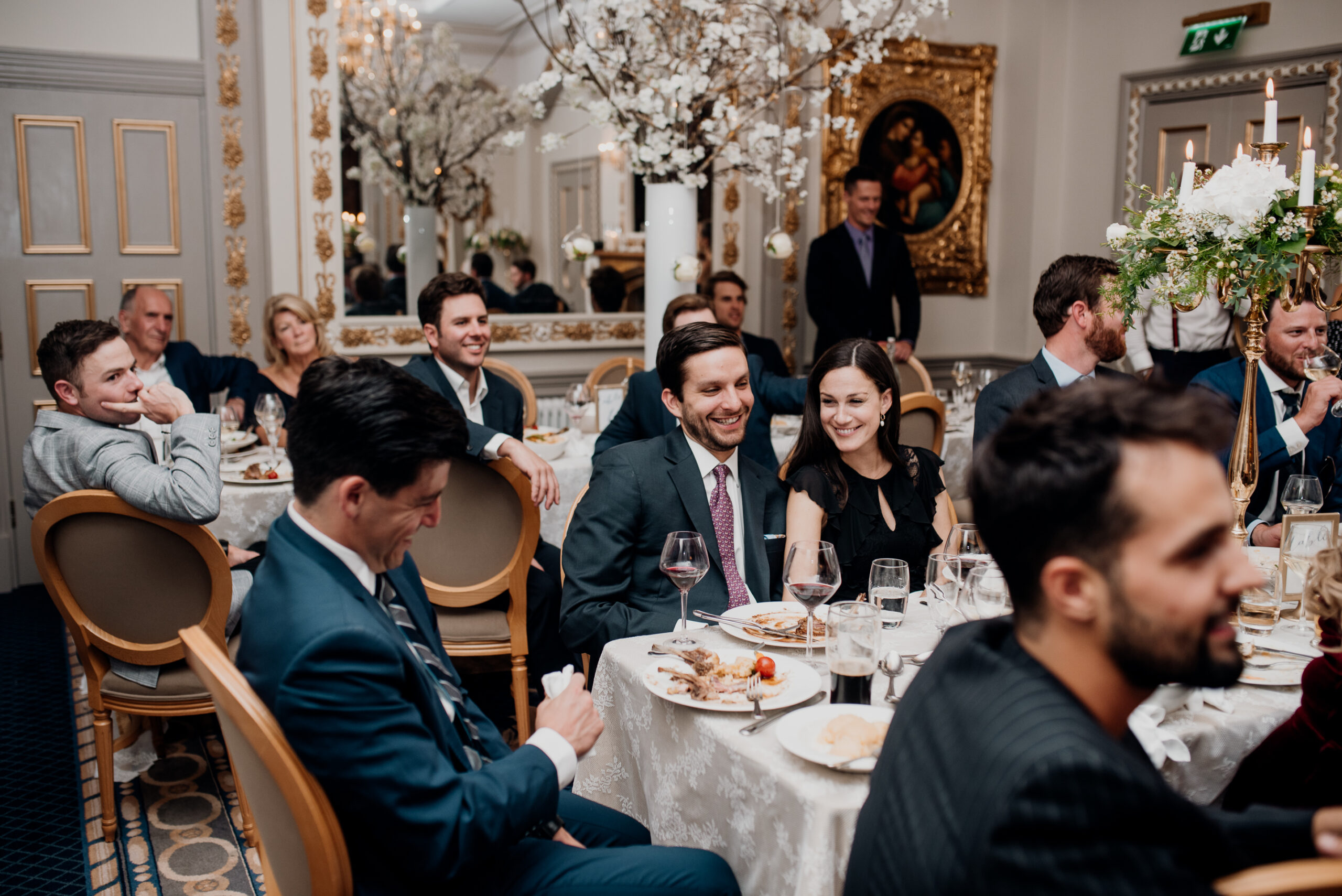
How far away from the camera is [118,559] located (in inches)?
98.7

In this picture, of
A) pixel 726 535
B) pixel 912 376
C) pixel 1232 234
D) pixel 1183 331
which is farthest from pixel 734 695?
pixel 1183 331

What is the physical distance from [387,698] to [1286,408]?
291 centimetres

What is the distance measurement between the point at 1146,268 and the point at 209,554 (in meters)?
2.28

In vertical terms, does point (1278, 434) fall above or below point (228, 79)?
below

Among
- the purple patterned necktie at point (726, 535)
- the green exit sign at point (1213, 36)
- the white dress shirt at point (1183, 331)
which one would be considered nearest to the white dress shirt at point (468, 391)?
the purple patterned necktie at point (726, 535)

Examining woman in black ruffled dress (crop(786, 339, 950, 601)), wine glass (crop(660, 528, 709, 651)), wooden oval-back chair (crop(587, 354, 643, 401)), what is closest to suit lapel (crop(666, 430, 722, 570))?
woman in black ruffled dress (crop(786, 339, 950, 601))

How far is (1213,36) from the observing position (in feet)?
19.2

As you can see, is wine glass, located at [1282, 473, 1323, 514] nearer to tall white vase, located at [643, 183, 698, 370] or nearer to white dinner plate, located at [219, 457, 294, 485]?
tall white vase, located at [643, 183, 698, 370]

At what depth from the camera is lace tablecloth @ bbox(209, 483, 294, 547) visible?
3.34 meters

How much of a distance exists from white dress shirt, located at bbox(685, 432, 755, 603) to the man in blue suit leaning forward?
0.96m

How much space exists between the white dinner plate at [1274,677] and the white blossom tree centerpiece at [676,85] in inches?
119

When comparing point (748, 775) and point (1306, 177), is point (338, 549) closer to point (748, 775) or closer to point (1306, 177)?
point (748, 775)

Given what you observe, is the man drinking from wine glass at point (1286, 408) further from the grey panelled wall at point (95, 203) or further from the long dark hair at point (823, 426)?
the grey panelled wall at point (95, 203)

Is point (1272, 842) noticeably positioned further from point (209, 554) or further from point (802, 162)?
point (802, 162)
